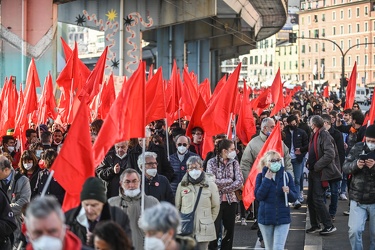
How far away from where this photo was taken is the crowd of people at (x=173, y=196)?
6.57m

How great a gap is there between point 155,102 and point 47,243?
9.81 m

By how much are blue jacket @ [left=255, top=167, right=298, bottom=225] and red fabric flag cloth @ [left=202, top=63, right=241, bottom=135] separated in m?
3.90

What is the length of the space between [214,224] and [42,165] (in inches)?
87.2

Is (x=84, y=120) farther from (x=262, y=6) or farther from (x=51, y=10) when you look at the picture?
(x=262, y=6)

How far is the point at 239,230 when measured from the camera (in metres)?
15.8

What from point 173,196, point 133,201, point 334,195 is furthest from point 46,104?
point 133,201

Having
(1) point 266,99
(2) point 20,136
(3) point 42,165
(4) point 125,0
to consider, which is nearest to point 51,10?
(4) point 125,0

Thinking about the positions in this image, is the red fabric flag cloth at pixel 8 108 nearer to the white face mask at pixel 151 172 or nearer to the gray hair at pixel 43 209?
the white face mask at pixel 151 172

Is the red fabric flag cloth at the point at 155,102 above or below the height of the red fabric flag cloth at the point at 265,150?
above

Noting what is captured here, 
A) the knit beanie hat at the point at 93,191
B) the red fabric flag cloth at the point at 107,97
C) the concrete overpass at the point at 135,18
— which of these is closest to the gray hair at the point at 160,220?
the knit beanie hat at the point at 93,191

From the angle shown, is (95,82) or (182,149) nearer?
(182,149)

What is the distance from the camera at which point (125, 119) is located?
968 centimetres

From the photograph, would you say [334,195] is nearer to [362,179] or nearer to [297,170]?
[297,170]

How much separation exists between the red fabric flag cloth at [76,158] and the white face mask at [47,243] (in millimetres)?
2660
